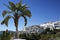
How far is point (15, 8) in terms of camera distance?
2872 centimetres

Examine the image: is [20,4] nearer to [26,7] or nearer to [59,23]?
[26,7]

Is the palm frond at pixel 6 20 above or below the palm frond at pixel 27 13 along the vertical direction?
below

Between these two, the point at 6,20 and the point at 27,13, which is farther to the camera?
the point at 27,13

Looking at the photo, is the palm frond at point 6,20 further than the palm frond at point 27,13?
No

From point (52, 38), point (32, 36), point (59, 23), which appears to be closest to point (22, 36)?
point (32, 36)

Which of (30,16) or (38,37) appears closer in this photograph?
(38,37)

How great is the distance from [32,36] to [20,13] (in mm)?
5011

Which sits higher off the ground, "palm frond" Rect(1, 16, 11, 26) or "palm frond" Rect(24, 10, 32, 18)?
"palm frond" Rect(24, 10, 32, 18)

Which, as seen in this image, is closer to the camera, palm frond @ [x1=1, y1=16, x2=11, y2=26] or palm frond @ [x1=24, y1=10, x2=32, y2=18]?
palm frond @ [x1=1, y1=16, x2=11, y2=26]

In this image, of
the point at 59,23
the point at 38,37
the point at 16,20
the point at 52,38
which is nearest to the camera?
the point at 52,38

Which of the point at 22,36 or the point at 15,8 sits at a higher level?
the point at 15,8

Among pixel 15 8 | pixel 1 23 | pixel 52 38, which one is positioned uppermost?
pixel 15 8

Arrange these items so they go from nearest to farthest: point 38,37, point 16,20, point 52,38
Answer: point 52,38, point 38,37, point 16,20

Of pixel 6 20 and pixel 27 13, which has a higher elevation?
pixel 27 13
